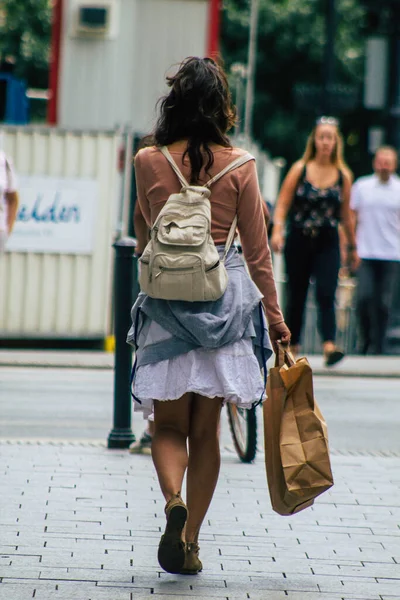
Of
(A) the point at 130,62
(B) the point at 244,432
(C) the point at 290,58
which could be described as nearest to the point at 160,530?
(B) the point at 244,432

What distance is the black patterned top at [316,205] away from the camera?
992 centimetres

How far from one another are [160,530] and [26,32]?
93.1 ft

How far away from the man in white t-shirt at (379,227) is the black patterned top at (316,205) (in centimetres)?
193

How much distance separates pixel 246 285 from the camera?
4379 millimetres

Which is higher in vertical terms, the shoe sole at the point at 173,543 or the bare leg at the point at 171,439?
the bare leg at the point at 171,439

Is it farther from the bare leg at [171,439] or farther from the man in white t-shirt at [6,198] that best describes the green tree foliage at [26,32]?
the bare leg at [171,439]

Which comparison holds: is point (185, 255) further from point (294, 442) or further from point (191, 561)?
point (191, 561)

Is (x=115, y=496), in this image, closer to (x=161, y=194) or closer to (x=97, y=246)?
(x=161, y=194)

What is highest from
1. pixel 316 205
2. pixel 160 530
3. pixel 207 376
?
pixel 316 205

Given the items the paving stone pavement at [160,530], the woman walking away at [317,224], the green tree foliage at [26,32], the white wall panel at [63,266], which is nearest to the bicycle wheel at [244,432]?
the paving stone pavement at [160,530]

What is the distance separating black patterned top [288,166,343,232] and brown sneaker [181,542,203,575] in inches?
230

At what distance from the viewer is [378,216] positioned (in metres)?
11.9

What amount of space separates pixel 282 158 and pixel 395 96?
2436 cm

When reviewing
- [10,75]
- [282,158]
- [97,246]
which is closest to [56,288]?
[97,246]
